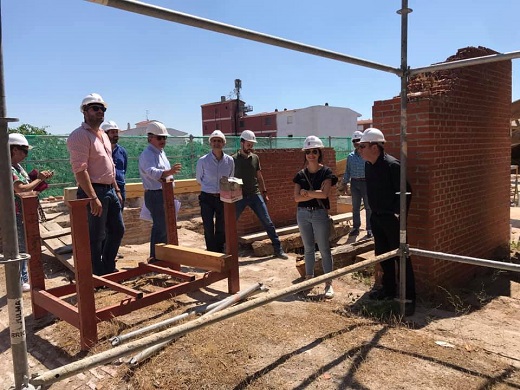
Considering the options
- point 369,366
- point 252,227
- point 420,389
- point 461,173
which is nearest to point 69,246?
point 252,227

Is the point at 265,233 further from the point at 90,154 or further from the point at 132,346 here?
the point at 132,346

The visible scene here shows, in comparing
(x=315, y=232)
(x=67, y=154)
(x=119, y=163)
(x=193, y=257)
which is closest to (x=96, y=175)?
(x=193, y=257)

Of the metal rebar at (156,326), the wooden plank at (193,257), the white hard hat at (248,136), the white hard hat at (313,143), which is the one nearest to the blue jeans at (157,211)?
the wooden plank at (193,257)

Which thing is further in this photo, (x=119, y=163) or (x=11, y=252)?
(x=119, y=163)

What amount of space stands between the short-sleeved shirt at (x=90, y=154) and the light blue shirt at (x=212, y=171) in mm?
1681

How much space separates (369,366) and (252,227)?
A: 4.90 meters

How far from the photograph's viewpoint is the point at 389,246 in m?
4.44

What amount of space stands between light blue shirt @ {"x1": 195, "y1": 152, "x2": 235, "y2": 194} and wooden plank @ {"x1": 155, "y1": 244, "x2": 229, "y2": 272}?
1331mm

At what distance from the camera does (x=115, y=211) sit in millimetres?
4652

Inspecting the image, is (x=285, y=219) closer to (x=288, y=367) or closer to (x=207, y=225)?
(x=207, y=225)

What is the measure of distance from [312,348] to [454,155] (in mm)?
2883

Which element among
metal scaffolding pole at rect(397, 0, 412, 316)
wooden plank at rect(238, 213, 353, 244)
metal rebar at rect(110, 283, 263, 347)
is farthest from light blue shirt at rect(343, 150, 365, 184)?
metal rebar at rect(110, 283, 263, 347)

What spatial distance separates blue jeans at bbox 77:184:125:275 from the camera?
433 centimetres

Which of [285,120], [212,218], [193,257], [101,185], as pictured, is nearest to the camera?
[101,185]
